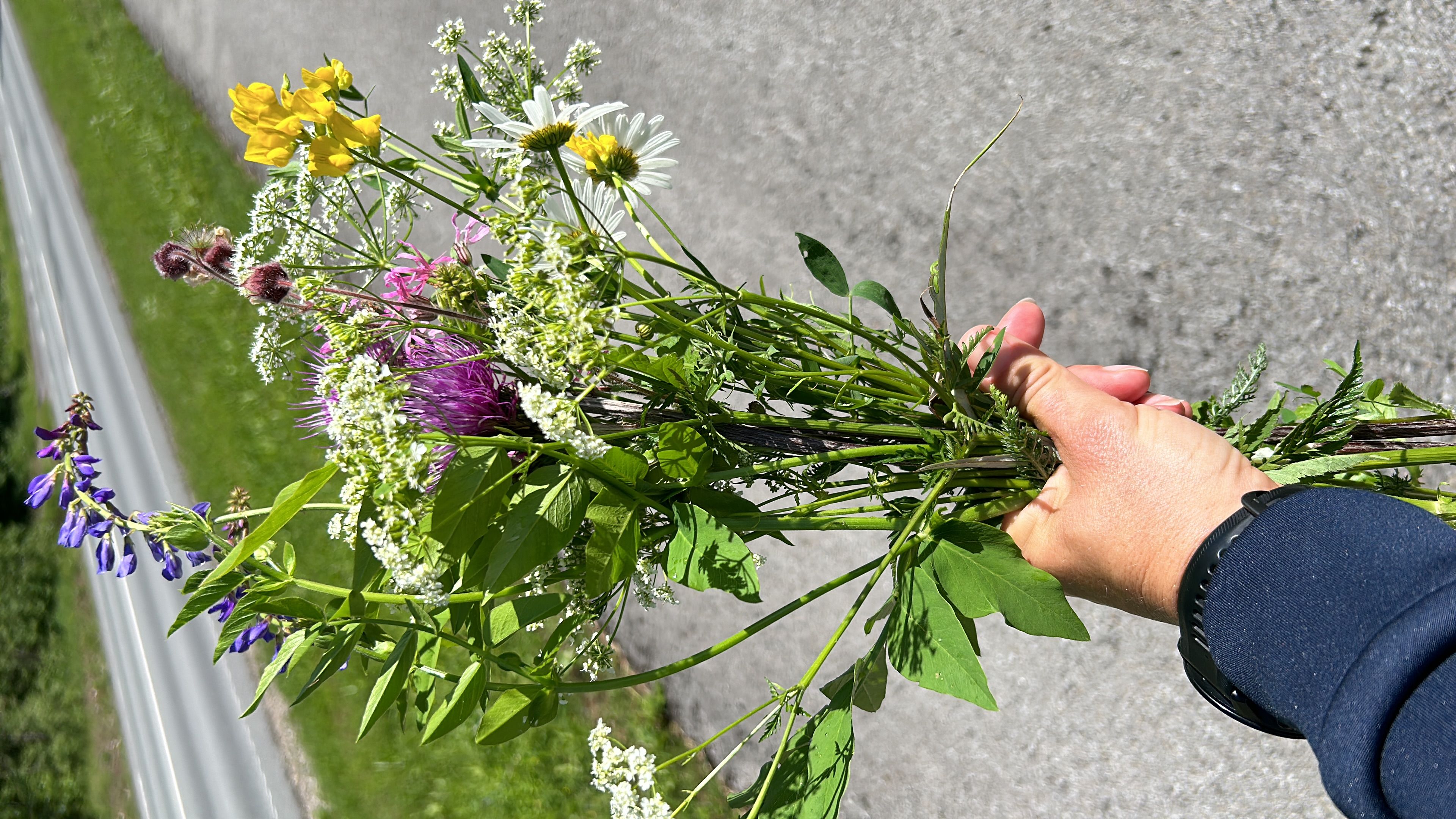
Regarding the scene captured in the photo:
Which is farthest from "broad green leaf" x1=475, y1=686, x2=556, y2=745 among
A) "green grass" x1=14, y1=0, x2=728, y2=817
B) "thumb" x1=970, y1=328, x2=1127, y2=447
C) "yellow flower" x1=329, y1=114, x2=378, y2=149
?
"green grass" x1=14, y1=0, x2=728, y2=817

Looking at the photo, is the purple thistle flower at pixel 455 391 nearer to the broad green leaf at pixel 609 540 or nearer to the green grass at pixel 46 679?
the broad green leaf at pixel 609 540

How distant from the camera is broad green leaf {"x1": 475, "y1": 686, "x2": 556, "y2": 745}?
663 mm

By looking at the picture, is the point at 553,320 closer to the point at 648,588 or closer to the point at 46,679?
the point at 648,588

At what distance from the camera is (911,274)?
6.53 ft

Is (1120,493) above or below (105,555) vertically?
below

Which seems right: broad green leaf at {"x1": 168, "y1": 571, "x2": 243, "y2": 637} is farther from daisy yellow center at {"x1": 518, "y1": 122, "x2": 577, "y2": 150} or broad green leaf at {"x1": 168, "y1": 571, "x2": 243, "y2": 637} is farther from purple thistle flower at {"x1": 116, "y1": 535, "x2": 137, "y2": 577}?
daisy yellow center at {"x1": 518, "y1": 122, "x2": 577, "y2": 150}

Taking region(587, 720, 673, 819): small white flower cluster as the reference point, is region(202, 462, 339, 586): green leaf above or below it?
above

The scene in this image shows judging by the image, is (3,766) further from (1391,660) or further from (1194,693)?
(1391,660)

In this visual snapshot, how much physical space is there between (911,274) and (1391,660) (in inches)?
57.9

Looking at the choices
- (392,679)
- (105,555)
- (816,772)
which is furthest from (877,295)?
(105,555)

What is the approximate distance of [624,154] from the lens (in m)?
0.81

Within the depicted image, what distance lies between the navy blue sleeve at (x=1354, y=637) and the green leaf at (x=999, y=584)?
0.54 ft

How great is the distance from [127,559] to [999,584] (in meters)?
0.82

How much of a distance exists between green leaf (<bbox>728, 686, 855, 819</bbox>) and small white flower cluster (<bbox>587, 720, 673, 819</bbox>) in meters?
0.08
